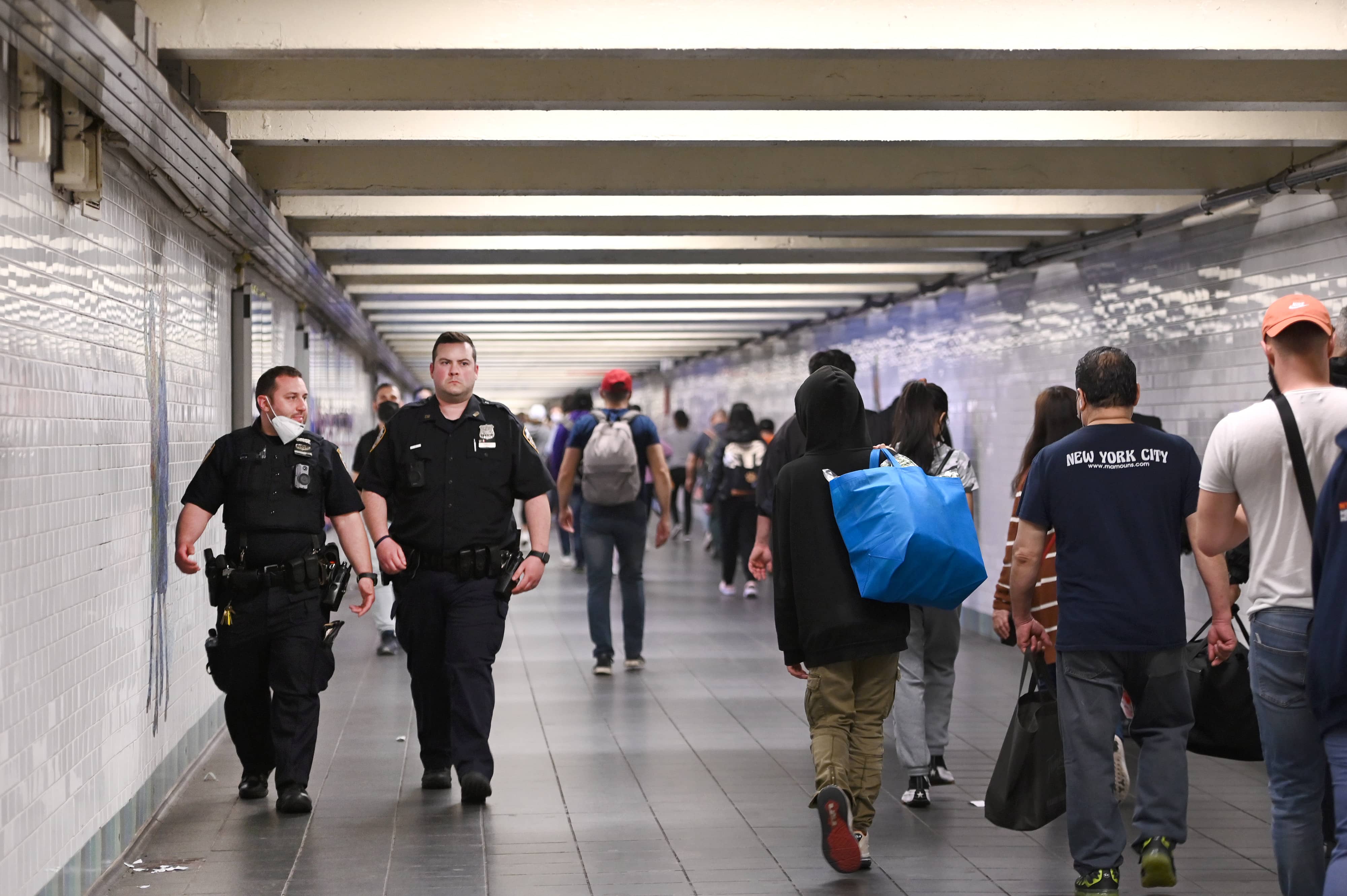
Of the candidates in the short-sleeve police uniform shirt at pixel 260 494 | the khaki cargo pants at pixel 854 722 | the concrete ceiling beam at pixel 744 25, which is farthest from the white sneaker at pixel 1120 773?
the short-sleeve police uniform shirt at pixel 260 494

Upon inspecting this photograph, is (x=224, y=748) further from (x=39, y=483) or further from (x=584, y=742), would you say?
(x=39, y=483)

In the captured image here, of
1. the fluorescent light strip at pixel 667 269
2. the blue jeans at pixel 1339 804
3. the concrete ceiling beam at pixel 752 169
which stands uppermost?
the concrete ceiling beam at pixel 752 169

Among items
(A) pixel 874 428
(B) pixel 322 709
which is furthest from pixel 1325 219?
(B) pixel 322 709

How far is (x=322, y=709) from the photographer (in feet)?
26.6

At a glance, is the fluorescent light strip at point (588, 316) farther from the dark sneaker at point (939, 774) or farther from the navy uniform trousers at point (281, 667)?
the navy uniform trousers at point (281, 667)

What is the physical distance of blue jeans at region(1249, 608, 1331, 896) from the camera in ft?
12.8

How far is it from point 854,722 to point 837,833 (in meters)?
0.43

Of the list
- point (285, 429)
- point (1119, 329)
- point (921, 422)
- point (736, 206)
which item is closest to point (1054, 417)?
point (921, 422)

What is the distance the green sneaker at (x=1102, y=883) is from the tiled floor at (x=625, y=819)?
236 millimetres

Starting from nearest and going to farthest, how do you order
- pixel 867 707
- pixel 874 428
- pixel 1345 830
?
pixel 1345 830 < pixel 867 707 < pixel 874 428

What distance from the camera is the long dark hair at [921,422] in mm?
6039

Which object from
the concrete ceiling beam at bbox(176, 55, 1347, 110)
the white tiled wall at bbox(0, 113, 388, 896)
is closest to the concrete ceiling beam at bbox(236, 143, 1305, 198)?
the white tiled wall at bbox(0, 113, 388, 896)

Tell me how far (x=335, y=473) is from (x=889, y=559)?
2328 mm

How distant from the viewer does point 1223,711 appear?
5156mm
